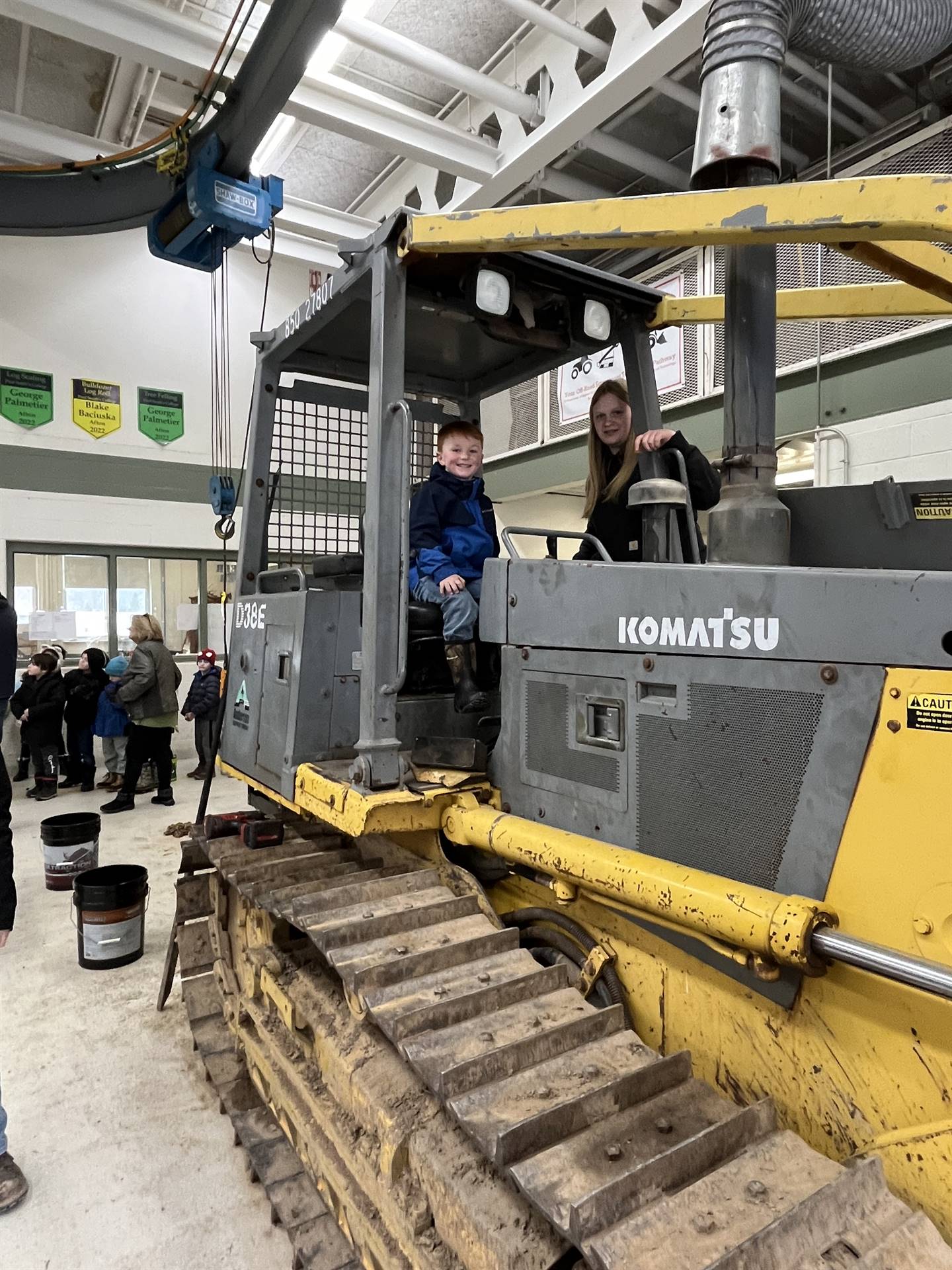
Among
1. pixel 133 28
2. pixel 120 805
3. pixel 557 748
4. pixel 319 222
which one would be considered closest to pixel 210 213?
pixel 133 28

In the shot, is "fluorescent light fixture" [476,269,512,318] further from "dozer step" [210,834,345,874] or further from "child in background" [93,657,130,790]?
"child in background" [93,657,130,790]

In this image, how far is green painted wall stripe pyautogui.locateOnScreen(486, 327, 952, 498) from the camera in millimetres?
6004

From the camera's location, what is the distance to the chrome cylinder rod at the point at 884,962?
1.34m

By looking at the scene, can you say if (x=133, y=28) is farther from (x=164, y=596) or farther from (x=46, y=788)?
(x=46, y=788)

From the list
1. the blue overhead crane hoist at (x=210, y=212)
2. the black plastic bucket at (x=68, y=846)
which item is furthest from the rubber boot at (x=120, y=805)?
the blue overhead crane hoist at (x=210, y=212)

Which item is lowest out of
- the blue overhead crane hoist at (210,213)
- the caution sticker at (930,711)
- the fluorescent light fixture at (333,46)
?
the caution sticker at (930,711)

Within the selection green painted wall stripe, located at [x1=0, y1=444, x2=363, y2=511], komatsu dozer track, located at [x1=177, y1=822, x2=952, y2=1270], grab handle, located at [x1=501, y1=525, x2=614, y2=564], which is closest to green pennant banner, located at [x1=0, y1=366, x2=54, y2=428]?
green painted wall stripe, located at [x1=0, y1=444, x2=363, y2=511]

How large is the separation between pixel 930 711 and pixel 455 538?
5.63 ft

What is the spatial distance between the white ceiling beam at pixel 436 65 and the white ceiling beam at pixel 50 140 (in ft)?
11.7

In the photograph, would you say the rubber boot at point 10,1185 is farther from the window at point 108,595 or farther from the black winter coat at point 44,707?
the window at point 108,595

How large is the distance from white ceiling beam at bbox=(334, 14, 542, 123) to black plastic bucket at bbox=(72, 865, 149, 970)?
570cm

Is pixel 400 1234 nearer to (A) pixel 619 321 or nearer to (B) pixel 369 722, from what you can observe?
(B) pixel 369 722

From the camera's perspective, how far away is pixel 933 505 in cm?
220

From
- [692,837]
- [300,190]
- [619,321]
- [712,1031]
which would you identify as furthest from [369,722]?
[300,190]
